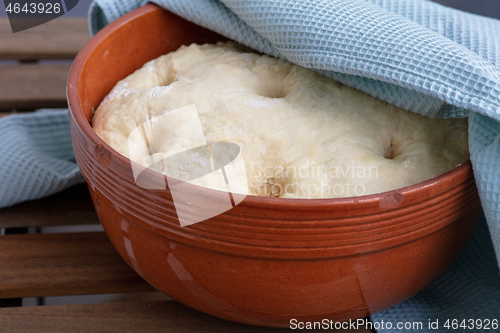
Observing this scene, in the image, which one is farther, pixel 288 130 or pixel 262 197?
pixel 288 130

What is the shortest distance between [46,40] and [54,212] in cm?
40

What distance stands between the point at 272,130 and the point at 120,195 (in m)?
0.16

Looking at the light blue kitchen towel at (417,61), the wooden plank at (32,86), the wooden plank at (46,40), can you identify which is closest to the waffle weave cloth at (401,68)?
the light blue kitchen towel at (417,61)

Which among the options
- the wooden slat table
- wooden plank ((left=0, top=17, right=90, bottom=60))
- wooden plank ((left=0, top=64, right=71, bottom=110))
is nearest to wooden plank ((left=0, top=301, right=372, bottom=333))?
the wooden slat table

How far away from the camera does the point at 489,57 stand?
59 centimetres

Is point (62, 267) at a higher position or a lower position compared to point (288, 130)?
lower

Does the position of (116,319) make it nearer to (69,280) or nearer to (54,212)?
(69,280)

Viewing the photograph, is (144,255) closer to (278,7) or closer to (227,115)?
(227,115)

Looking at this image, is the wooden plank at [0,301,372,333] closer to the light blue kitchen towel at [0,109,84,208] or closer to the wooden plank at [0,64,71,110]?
the light blue kitchen towel at [0,109,84,208]

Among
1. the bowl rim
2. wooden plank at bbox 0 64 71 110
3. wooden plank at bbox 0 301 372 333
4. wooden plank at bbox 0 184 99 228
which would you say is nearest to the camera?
the bowl rim

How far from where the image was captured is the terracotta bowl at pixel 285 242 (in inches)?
17.7

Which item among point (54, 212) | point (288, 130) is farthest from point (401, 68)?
point (54, 212)

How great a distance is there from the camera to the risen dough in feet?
1.69

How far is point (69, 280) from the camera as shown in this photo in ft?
2.08
